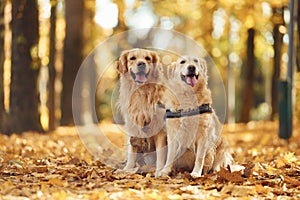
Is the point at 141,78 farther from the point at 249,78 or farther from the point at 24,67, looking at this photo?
the point at 249,78

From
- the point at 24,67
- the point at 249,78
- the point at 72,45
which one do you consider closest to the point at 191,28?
the point at 249,78

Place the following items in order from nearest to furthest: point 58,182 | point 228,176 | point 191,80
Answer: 1. point 58,182
2. point 228,176
3. point 191,80

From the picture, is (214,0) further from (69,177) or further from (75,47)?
(69,177)

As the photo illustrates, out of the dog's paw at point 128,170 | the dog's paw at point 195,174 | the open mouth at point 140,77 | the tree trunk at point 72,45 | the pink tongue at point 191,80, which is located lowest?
the dog's paw at point 128,170

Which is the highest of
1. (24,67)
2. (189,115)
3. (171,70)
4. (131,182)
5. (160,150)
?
(24,67)

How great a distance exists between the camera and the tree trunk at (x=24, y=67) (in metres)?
13.3

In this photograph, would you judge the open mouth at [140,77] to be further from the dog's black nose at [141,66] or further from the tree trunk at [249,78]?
the tree trunk at [249,78]

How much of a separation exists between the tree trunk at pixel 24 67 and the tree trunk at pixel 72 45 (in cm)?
406

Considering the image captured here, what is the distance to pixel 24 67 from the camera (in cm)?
1358

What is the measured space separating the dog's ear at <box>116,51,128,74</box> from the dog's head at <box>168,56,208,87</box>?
1.96 feet

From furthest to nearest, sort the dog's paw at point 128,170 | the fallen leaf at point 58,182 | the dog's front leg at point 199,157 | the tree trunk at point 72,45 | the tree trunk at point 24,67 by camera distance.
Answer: the tree trunk at point 72,45 < the tree trunk at point 24,67 < the dog's paw at point 128,170 < the dog's front leg at point 199,157 < the fallen leaf at point 58,182

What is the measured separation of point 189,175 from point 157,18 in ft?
71.3

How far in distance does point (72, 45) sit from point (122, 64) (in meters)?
11.6

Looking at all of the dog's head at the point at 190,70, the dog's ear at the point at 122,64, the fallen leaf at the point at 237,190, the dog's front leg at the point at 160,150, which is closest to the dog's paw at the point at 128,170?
the dog's front leg at the point at 160,150
